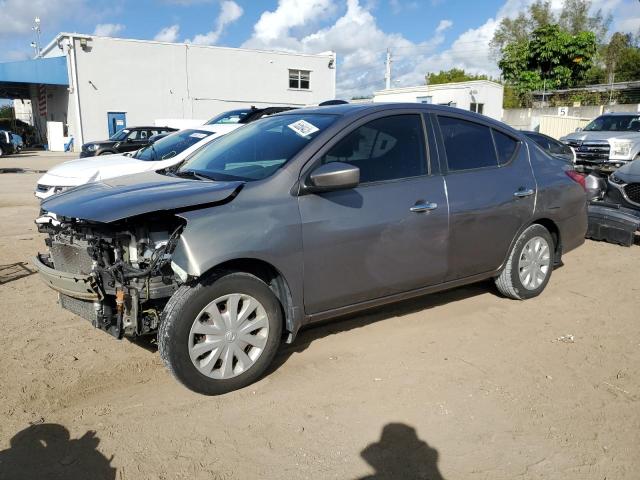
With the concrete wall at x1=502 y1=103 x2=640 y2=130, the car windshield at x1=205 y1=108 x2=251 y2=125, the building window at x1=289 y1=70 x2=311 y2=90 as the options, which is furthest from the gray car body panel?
the building window at x1=289 y1=70 x2=311 y2=90

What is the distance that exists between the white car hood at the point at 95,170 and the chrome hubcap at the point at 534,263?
4.78 metres

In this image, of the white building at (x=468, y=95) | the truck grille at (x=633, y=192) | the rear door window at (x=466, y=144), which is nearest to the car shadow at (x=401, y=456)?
the rear door window at (x=466, y=144)

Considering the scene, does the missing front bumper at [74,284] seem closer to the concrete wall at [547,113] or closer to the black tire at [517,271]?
the black tire at [517,271]

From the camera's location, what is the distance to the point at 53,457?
2.86m

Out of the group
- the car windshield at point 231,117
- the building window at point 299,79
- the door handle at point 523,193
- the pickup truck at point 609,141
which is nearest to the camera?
the door handle at point 523,193

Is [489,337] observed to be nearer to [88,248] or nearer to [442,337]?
[442,337]

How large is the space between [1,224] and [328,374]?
715 centimetres

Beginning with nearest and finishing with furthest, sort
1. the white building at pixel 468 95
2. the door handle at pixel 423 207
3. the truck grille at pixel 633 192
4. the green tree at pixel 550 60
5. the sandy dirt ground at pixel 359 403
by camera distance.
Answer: the sandy dirt ground at pixel 359 403 < the door handle at pixel 423 207 < the truck grille at pixel 633 192 < the white building at pixel 468 95 < the green tree at pixel 550 60

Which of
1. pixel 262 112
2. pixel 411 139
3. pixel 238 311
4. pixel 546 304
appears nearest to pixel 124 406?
pixel 238 311

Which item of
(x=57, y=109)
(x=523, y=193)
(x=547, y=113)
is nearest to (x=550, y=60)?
(x=547, y=113)

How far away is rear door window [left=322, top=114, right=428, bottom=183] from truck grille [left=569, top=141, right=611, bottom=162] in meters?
12.1

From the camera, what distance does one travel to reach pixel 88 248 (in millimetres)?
3375

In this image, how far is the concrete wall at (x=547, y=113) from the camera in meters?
27.4

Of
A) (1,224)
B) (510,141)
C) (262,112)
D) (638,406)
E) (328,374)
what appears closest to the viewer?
(638,406)
